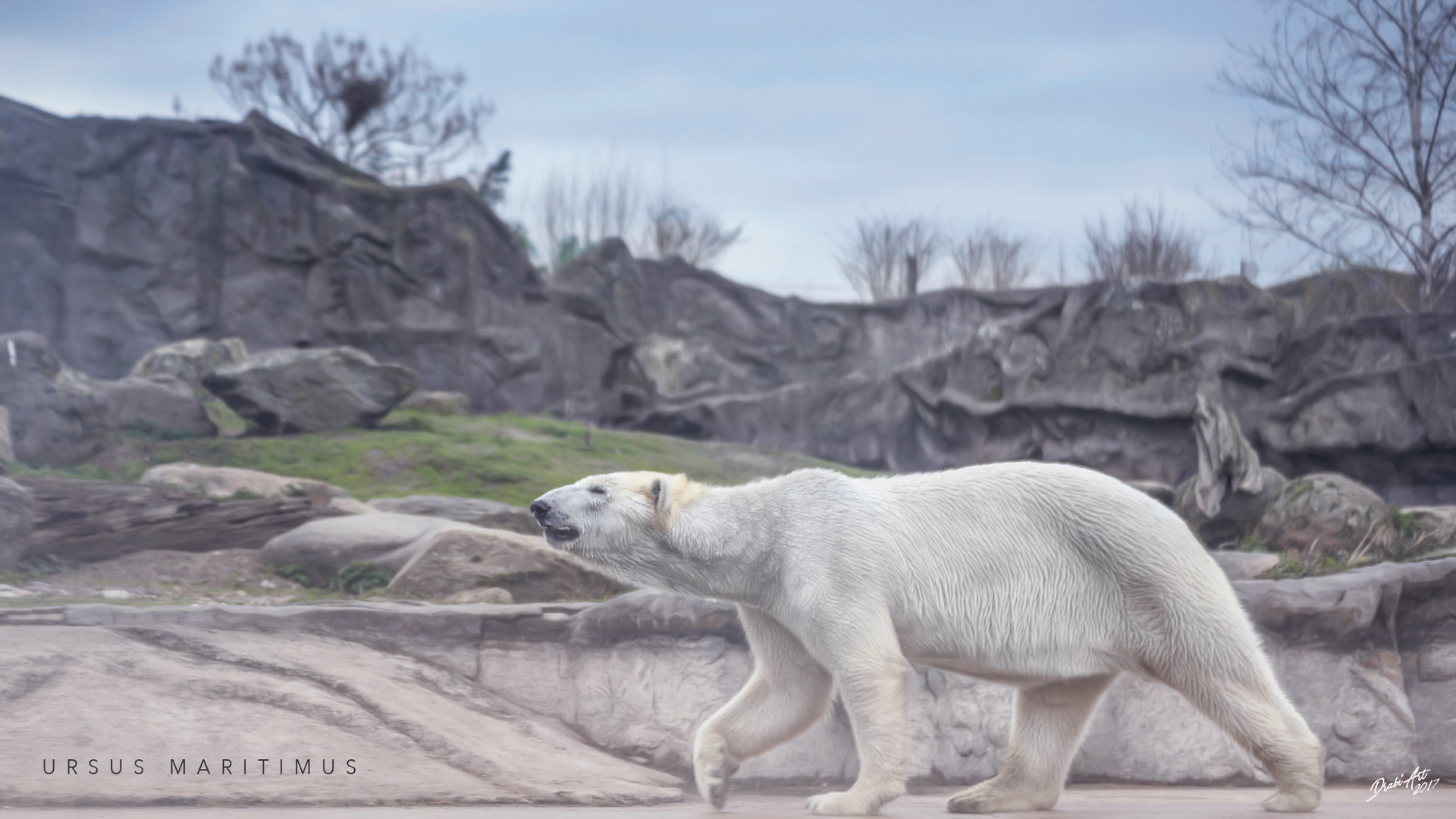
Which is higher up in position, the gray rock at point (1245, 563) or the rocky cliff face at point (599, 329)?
the rocky cliff face at point (599, 329)

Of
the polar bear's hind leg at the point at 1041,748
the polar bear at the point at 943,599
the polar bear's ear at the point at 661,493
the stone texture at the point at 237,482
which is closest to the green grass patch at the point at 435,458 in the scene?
the stone texture at the point at 237,482

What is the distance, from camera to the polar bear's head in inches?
139

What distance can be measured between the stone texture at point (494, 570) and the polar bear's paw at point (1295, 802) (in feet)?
12.3

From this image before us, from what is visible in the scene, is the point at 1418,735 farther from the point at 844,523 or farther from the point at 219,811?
the point at 219,811

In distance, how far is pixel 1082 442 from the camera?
1777 centimetres

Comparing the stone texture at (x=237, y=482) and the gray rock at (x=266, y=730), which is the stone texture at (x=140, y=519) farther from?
the gray rock at (x=266, y=730)

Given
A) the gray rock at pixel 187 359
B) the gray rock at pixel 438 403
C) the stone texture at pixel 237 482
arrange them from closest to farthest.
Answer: the stone texture at pixel 237 482 < the gray rock at pixel 187 359 < the gray rock at pixel 438 403

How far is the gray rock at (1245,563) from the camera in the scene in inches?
252

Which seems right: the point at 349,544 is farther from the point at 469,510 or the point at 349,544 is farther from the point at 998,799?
the point at 998,799

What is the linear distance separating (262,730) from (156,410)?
401 inches

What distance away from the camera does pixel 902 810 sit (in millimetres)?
3604

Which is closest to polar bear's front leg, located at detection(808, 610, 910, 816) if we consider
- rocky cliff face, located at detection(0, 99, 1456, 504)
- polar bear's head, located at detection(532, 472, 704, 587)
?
polar bear's head, located at detection(532, 472, 704, 587)

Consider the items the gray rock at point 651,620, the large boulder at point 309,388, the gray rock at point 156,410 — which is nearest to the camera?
the gray rock at point 651,620

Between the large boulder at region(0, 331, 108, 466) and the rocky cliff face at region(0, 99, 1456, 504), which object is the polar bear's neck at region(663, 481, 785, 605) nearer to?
the large boulder at region(0, 331, 108, 466)
